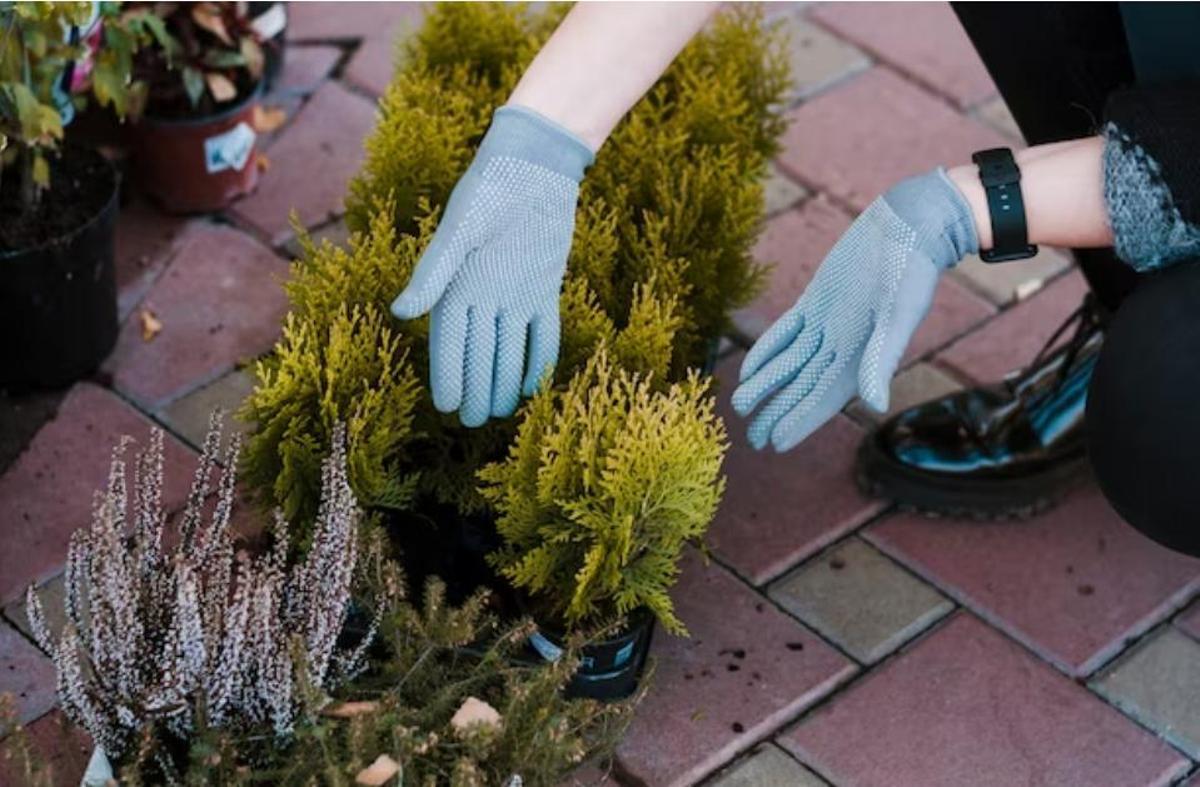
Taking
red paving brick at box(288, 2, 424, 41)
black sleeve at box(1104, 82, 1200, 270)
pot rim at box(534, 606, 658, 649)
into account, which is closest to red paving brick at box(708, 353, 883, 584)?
pot rim at box(534, 606, 658, 649)

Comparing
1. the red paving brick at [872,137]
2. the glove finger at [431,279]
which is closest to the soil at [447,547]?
the glove finger at [431,279]

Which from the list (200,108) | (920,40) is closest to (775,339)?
(200,108)

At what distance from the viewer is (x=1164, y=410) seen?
2254 mm

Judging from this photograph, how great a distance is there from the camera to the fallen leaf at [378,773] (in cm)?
188

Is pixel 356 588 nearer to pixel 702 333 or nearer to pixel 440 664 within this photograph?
pixel 440 664

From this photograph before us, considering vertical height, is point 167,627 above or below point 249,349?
above

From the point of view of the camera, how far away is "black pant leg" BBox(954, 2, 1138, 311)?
261 cm

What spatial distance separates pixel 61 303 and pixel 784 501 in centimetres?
112

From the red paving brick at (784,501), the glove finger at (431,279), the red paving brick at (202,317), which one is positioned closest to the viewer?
the glove finger at (431,279)

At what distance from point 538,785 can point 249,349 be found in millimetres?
1207

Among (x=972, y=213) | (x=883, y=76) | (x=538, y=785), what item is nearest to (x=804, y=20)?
(x=883, y=76)

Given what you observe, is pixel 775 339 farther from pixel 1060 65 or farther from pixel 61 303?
pixel 61 303

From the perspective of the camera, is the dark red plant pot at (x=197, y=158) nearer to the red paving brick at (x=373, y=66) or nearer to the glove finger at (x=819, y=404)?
the red paving brick at (x=373, y=66)

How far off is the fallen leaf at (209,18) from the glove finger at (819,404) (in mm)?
1301
